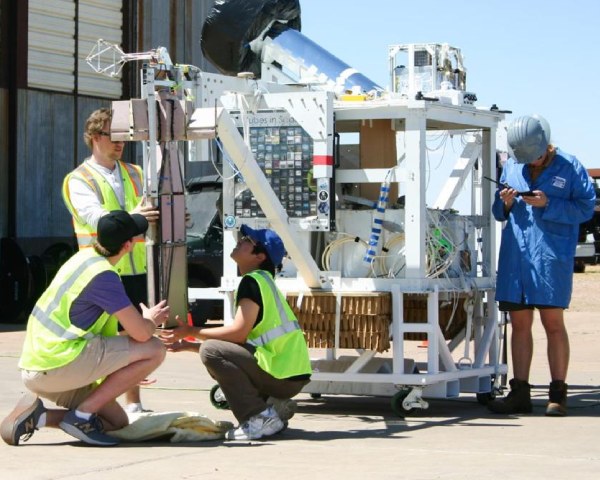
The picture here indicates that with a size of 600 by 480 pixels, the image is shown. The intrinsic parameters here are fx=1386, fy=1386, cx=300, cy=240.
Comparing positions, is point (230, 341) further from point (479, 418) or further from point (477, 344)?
point (477, 344)

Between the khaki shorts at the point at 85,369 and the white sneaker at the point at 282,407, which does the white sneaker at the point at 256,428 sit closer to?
the white sneaker at the point at 282,407

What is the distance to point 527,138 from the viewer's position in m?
8.90

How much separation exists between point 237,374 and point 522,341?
2.45 metres

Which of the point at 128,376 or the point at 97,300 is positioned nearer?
the point at 97,300

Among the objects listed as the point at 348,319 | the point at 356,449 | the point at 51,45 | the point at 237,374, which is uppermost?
the point at 51,45

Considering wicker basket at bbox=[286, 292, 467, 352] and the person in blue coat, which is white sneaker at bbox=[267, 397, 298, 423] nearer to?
wicker basket at bbox=[286, 292, 467, 352]

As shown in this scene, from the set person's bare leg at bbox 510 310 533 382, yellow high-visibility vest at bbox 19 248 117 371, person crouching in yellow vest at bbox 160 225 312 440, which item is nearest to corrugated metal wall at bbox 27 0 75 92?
person's bare leg at bbox 510 310 533 382

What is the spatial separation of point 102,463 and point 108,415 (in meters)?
0.80

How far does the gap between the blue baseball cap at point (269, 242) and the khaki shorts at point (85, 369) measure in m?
1.08

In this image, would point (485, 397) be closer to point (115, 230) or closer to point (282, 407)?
point (282, 407)

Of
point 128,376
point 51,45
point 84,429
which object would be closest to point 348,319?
point 128,376

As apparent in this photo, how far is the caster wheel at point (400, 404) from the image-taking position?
8759 mm

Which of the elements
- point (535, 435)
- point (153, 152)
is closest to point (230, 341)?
point (153, 152)

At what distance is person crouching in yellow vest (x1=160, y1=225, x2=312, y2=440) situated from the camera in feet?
24.9
